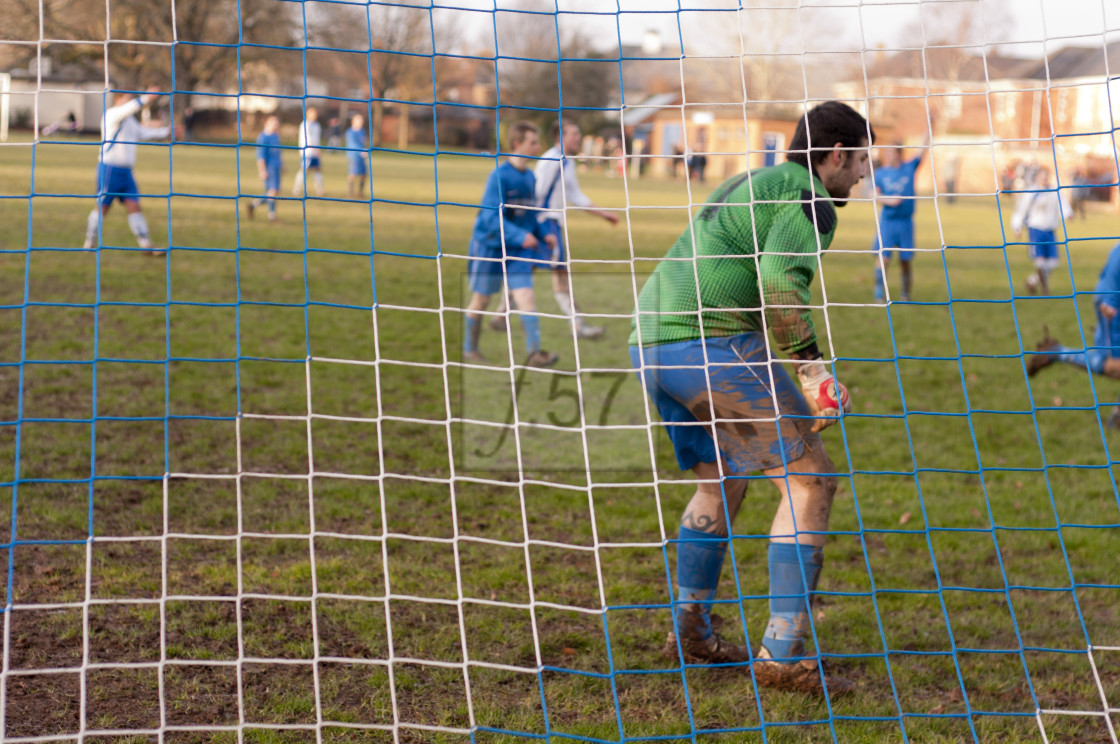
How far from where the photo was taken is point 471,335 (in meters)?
7.56

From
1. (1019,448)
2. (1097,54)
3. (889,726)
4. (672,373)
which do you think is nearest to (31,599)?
(672,373)

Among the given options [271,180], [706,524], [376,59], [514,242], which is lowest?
[706,524]

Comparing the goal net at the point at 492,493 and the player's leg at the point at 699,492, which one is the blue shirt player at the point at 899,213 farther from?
the player's leg at the point at 699,492

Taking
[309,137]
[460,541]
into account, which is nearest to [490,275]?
[460,541]

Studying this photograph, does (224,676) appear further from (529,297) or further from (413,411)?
(529,297)

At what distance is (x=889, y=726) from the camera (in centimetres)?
311

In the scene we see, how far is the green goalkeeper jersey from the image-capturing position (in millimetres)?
2955

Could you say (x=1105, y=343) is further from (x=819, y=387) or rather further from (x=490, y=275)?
(x=490, y=275)

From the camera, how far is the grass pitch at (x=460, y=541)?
309 cm

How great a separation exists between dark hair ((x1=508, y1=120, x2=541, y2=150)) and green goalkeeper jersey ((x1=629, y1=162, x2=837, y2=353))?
3.89m

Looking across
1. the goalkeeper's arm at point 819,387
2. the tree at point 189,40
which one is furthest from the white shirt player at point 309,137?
the tree at point 189,40

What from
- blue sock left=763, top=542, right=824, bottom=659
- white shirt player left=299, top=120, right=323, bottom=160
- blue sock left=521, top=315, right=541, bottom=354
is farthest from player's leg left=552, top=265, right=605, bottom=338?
blue sock left=763, top=542, right=824, bottom=659

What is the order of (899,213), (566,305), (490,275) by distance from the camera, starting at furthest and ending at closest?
(899,213), (566,305), (490,275)

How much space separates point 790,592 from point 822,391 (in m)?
0.68
